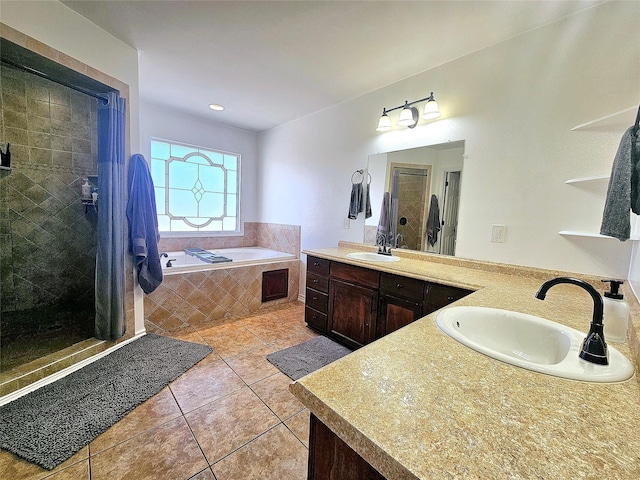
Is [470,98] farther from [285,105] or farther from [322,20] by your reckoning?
[285,105]

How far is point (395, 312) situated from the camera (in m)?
2.00

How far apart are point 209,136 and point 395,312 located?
3493 mm

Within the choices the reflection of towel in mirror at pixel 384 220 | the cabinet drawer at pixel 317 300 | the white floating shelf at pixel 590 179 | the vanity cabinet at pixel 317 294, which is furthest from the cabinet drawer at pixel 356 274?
the white floating shelf at pixel 590 179

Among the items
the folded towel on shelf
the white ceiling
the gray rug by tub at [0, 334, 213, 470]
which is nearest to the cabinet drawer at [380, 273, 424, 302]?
the gray rug by tub at [0, 334, 213, 470]

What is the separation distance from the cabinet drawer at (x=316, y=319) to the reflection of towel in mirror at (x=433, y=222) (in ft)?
4.02

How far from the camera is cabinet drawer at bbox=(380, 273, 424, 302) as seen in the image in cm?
184

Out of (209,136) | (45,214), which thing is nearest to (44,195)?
(45,214)

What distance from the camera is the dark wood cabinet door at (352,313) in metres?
2.18

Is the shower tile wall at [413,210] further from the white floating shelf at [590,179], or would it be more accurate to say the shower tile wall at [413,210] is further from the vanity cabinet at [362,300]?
the white floating shelf at [590,179]

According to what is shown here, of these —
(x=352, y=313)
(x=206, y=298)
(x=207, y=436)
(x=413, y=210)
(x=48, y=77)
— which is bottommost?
(x=207, y=436)

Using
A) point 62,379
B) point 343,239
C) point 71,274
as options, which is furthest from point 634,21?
point 71,274

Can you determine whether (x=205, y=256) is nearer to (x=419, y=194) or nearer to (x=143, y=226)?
(x=143, y=226)

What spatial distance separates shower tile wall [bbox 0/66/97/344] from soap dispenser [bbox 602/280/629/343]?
3.77 metres

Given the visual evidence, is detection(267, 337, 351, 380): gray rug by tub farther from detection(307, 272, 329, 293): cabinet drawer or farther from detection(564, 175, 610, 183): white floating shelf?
detection(564, 175, 610, 183): white floating shelf
